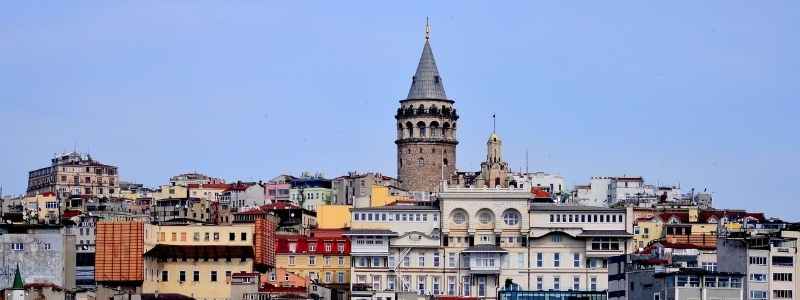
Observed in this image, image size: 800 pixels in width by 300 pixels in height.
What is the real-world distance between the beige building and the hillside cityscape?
28486 mm

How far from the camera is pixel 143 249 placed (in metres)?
119

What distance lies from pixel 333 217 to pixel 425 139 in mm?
14724

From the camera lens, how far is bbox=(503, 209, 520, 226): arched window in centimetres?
12488

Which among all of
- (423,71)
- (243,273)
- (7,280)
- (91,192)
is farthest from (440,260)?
(91,192)

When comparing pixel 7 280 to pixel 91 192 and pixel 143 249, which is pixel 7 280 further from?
pixel 91 192

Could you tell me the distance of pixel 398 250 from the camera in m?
123

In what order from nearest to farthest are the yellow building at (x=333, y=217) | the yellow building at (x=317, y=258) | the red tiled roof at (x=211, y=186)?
the yellow building at (x=317, y=258) < the yellow building at (x=333, y=217) < the red tiled roof at (x=211, y=186)

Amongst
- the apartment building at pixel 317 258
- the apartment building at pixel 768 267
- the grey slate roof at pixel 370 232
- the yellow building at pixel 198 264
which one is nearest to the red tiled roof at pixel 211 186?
the apartment building at pixel 317 258

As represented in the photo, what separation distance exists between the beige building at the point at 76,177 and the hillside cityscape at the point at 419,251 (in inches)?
1122

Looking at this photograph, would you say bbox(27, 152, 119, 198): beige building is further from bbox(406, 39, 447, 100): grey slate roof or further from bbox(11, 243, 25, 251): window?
bbox(11, 243, 25, 251): window

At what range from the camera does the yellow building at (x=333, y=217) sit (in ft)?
443

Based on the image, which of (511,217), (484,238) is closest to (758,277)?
(511,217)

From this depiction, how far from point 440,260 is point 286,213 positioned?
72.5 ft

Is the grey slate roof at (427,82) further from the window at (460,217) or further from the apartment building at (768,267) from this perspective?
the apartment building at (768,267)
